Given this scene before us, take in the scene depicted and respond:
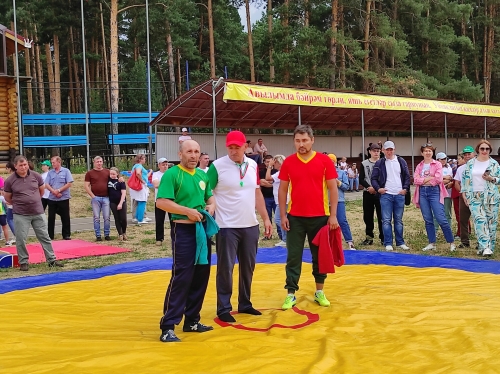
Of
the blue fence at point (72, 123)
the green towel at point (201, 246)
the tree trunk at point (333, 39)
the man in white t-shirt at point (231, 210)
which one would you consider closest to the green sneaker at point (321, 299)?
the man in white t-shirt at point (231, 210)

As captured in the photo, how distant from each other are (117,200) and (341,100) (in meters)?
10.7

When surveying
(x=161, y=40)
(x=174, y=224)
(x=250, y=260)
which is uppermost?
(x=161, y=40)

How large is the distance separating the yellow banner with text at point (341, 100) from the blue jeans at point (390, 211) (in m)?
7.05

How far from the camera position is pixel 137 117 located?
2700cm

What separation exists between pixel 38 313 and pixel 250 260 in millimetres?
2018

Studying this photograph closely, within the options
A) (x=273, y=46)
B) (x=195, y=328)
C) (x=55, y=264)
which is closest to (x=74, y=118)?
(x=273, y=46)

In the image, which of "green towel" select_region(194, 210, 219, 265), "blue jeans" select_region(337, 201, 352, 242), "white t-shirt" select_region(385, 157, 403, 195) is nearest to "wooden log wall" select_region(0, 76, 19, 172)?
"blue jeans" select_region(337, 201, 352, 242)

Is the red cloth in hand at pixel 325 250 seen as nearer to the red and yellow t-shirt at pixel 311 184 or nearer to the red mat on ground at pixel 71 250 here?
the red and yellow t-shirt at pixel 311 184

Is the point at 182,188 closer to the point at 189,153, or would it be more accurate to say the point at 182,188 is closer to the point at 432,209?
the point at 189,153

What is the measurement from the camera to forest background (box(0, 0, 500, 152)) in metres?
29.7

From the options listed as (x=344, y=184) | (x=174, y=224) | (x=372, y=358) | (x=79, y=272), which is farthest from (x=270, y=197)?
(x=372, y=358)

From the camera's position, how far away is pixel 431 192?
8562 millimetres

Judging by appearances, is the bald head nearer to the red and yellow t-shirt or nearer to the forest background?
the red and yellow t-shirt

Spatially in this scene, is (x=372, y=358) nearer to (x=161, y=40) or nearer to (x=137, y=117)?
(x=137, y=117)
